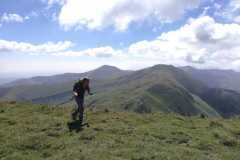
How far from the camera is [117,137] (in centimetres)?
2281

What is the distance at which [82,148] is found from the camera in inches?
809

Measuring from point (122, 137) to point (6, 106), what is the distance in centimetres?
1482

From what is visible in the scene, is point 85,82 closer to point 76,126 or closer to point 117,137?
point 76,126

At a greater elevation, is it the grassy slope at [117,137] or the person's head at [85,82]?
the person's head at [85,82]

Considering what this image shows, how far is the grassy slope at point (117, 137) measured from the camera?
65.8 feet

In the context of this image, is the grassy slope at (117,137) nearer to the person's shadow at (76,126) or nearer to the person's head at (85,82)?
the person's shadow at (76,126)

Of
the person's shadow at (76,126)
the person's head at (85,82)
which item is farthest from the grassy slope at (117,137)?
the person's head at (85,82)

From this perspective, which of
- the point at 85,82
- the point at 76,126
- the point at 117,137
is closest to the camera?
the point at 117,137

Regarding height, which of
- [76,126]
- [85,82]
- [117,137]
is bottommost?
[117,137]

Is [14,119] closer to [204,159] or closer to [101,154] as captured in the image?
[101,154]

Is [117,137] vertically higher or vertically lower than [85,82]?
lower

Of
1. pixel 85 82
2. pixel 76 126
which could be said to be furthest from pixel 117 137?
pixel 85 82

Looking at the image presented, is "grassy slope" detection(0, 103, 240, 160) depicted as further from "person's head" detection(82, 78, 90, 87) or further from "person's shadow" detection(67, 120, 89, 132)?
"person's head" detection(82, 78, 90, 87)

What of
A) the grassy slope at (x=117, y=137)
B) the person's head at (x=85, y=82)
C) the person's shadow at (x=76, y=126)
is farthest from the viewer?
the person's head at (x=85, y=82)
